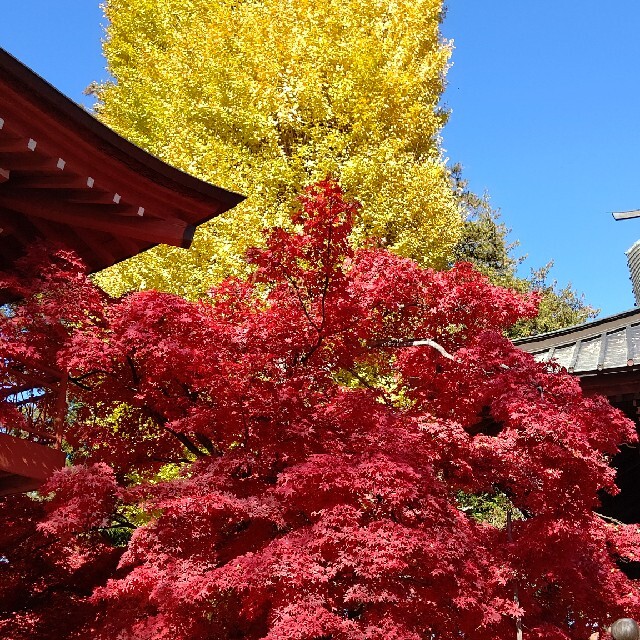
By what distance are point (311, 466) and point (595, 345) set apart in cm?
352

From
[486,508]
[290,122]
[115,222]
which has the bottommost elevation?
[486,508]

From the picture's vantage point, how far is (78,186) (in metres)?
5.31

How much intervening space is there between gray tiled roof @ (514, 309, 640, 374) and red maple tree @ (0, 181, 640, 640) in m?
0.66

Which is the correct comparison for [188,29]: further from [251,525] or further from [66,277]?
[251,525]

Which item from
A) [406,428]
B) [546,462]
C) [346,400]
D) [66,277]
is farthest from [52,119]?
[546,462]

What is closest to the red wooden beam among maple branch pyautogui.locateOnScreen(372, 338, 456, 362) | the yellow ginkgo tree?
maple branch pyautogui.locateOnScreen(372, 338, 456, 362)

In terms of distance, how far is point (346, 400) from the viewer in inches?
214

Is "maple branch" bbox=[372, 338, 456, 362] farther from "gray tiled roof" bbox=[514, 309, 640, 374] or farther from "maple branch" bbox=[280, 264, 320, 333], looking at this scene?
"gray tiled roof" bbox=[514, 309, 640, 374]

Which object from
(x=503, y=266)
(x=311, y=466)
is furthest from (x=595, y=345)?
(x=503, y=266)

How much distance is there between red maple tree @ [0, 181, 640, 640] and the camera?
14.8 ft

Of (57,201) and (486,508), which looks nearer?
(57,201)

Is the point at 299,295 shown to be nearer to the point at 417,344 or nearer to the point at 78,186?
the point at 417,344

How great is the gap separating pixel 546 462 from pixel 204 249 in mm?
6724

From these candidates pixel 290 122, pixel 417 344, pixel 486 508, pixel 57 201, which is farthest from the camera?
pixel 486 508
